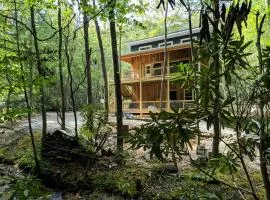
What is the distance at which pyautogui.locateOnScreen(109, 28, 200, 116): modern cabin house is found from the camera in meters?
21.1

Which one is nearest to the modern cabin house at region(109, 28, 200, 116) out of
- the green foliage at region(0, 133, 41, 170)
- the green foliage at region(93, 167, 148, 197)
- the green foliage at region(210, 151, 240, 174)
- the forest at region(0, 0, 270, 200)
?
the forest at region(0, 0, 270, 200)

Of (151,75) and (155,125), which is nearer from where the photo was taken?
(155,125)

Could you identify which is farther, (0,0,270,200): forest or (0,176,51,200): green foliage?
(0,0,270,200): forest

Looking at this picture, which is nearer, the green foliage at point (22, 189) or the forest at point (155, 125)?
the green foliage at point (22, 189)


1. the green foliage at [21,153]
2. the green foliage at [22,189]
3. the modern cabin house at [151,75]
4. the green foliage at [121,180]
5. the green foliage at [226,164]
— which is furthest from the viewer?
the modern cabin house at [151,75]

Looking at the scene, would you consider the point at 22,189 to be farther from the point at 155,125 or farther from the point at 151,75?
the point at 151,75

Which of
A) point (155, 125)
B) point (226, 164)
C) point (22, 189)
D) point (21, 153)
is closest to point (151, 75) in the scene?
point (21, 153)

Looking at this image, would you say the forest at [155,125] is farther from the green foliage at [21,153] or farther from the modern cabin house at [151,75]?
the modern cabin house at [151,75]

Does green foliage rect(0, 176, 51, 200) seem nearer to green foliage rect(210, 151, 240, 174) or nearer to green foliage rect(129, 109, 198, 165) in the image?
green foliage rect(129, 109, 198, 165)

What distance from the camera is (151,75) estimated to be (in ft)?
72.9

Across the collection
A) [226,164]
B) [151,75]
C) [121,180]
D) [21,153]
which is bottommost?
[121,180]

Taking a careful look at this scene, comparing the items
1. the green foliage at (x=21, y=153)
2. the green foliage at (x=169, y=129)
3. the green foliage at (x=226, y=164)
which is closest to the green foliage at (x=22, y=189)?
the green foliage at (x=169, y=129)

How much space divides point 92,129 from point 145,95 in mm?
15663

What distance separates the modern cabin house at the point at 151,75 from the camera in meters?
21.1
